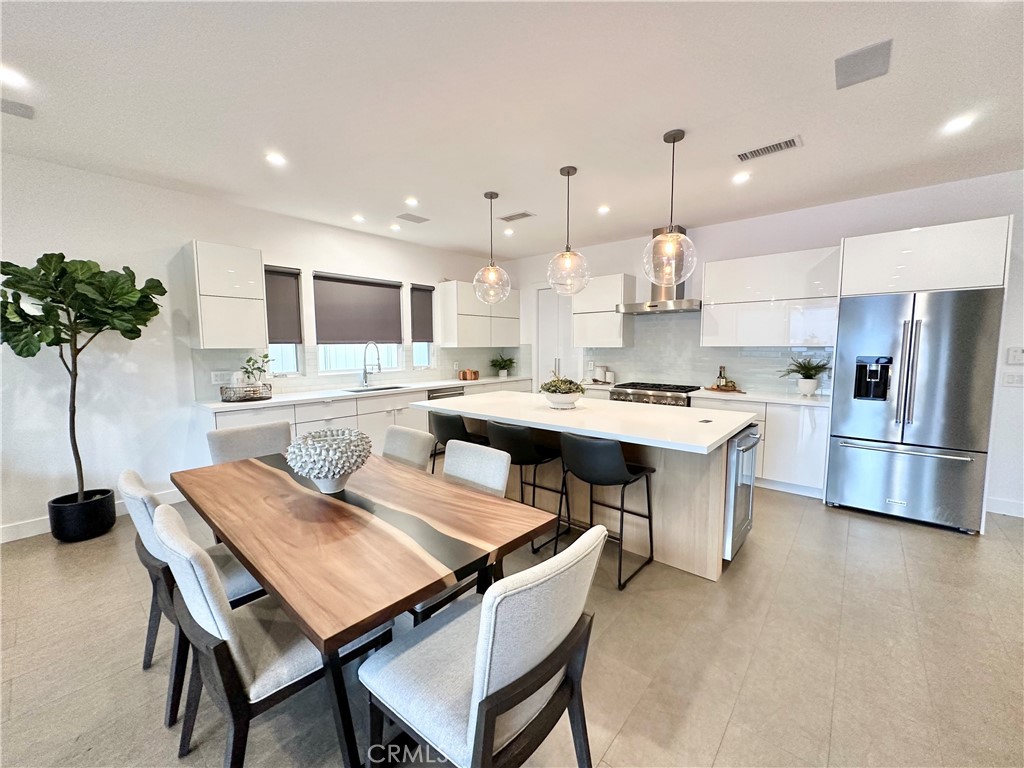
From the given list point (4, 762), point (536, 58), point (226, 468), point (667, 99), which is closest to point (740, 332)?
point (667, 99)

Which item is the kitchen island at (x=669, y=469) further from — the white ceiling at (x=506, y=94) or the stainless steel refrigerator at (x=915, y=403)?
the white ceiling at (x=506, y=94)

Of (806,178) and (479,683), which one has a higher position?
(806,178)

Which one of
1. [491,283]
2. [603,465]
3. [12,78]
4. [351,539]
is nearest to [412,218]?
[491,283]

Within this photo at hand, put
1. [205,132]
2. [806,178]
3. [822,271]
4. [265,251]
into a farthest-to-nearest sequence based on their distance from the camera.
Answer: [265,251]
[822,271]
[806,178]
[205,132]

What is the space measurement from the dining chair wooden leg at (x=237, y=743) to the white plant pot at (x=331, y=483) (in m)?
0.78

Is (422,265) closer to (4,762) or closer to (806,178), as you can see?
(806,178)

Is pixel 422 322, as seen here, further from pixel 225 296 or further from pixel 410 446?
pixel 410 446

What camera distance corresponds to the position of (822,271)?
368 centimetres

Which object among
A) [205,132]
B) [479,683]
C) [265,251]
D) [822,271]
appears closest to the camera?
[479,683]

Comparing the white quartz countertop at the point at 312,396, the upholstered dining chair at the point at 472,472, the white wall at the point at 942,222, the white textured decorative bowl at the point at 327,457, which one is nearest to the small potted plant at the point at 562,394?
the upholstered dining chair at the point at 472,472

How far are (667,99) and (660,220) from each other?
2344 mm

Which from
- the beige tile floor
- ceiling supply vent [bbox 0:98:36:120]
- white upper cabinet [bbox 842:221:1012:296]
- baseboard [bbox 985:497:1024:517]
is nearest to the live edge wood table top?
the beige tile floor

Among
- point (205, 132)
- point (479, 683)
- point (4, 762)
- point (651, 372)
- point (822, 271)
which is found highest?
point (205, 132)

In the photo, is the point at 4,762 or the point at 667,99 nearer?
the point at 4,762
